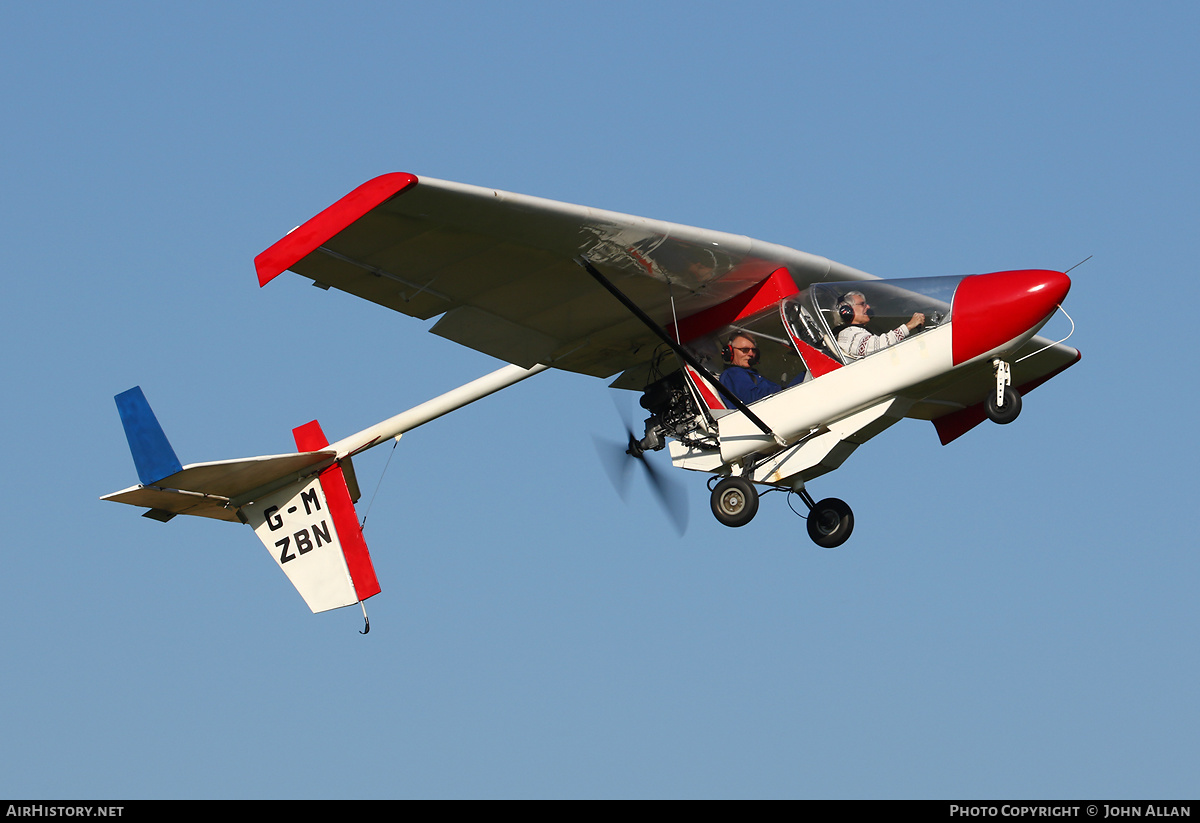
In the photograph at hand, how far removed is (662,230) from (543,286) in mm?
1469

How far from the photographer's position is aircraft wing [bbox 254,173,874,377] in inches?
450

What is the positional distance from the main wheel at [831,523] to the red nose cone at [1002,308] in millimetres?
2448

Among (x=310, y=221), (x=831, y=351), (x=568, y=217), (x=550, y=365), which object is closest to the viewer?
(x=310, y=221)

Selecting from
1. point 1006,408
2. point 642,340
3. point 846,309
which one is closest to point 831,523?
point 846,309

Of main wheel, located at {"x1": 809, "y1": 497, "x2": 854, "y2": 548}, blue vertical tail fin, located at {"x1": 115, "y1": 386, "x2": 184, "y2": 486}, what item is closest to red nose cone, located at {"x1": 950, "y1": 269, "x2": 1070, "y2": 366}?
main wheel, located at {"x1": 809, "y1": 497, "x2": 854, "y2": 548}

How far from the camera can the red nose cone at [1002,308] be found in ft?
41.4

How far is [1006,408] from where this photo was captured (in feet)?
41.9

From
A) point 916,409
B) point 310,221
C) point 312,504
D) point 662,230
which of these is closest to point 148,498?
point 312,504

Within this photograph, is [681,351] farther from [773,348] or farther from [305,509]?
[305,509]

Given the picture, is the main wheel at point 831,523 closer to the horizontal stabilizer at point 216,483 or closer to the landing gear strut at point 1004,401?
the landing gear strut at point 1004,401

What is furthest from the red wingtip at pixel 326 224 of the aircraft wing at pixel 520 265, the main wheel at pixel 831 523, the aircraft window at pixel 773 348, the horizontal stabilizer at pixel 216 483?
the main wheel at pixel 831 523

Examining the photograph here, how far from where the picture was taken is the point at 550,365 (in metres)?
15.4

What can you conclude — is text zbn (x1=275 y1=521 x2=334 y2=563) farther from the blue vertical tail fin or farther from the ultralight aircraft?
the blue vertical tail fin
